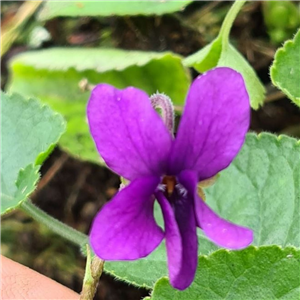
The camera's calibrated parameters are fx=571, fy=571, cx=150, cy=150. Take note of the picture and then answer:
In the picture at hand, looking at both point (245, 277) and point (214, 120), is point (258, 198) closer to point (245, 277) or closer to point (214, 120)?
point (245, 277)

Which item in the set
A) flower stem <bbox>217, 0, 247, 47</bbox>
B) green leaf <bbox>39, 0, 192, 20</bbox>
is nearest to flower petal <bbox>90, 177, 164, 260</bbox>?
flower stem <bbox>217, 0, 247, 47</bbox>

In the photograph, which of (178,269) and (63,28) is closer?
(178,269)

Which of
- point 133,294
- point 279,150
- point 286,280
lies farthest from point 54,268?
point 286,280

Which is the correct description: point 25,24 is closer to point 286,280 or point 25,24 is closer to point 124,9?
point 124,9

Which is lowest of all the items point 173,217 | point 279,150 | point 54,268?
point 54,268

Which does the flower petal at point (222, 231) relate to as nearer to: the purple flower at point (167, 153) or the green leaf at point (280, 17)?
the purple flower at point (167, 153)

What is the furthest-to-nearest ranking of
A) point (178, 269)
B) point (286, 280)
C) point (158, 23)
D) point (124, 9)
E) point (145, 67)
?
point (158, 23) → point (145, 67) → point (124, 9) → point (286, 280) → point (178, 269)

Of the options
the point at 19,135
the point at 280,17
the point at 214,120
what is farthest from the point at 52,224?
the point at 280,17
